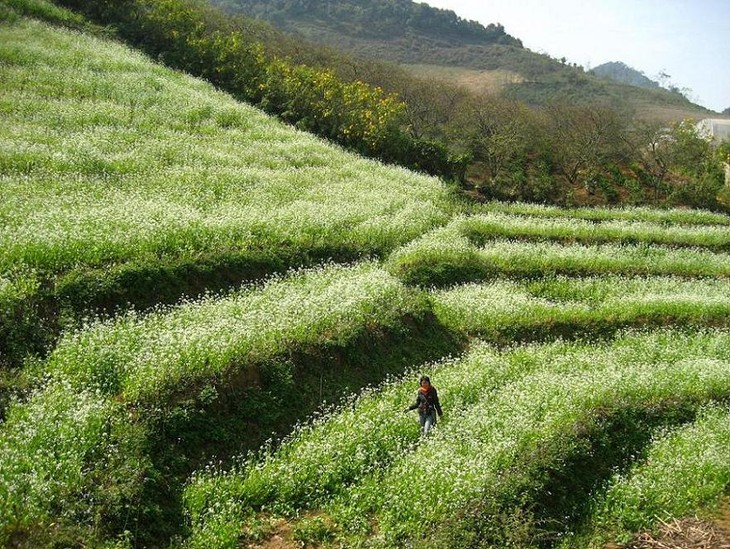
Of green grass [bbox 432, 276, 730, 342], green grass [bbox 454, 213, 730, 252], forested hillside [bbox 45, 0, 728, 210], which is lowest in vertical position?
green grass [bbox 432, 276, 730, 342]

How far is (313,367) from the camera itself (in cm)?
1528

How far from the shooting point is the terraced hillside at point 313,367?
416 inches

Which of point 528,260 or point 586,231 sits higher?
point 586,231

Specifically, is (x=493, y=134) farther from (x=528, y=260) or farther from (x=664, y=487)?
Result: (x=664, y=487)

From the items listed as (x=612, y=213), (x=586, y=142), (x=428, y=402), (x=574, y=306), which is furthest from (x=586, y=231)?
(x=428, y=402)

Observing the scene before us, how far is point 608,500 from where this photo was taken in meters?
12.2

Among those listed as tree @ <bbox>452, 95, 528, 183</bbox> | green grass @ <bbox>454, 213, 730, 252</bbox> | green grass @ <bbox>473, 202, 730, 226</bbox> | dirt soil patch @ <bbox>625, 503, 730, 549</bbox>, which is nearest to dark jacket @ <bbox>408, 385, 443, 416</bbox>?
dirt soil patch @ <bbox>625, 503, 730, 549</bbox>

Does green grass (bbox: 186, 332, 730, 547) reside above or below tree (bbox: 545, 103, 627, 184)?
below

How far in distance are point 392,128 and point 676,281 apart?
981 inches

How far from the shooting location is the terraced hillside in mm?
10555

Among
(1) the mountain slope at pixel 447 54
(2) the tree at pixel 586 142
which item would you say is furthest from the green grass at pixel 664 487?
(1) the mountain slope at pixel 447 54

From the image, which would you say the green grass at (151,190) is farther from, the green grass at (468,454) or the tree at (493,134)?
the tree at (493,134)

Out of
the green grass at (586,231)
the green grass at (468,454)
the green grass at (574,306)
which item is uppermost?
the green grass at (586,231)

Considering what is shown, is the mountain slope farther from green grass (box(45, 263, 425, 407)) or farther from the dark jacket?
the dark jacket
